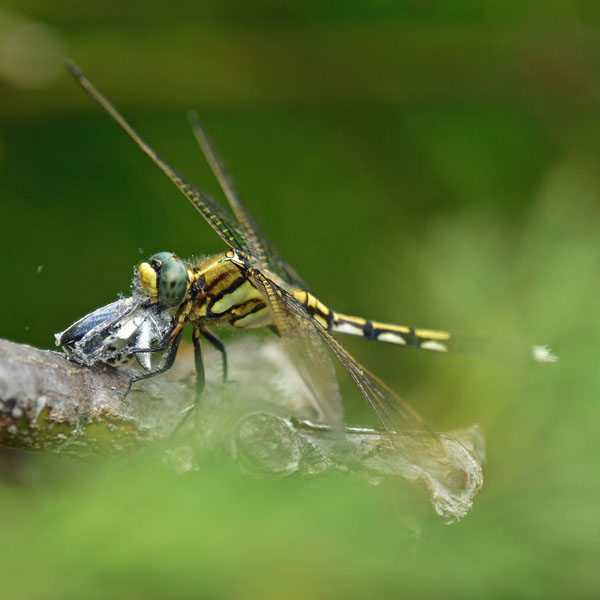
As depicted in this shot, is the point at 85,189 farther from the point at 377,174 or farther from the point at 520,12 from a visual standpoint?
the point at 520,12

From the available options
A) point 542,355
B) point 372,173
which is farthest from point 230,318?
point 372,173

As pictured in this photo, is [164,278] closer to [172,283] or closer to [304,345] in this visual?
[172,283]

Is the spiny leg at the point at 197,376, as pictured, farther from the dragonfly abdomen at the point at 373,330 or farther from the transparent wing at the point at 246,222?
the dragonfly abdomen at the point at 373,330

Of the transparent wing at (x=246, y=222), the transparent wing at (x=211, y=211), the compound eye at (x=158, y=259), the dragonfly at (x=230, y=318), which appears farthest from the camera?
the transparent wing at (x=246, y=222)

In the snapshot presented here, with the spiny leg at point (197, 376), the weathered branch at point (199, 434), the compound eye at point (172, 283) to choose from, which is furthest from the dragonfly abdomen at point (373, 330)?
the weathered branch at point (199, 434)

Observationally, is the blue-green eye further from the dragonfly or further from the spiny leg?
the spiny leg
